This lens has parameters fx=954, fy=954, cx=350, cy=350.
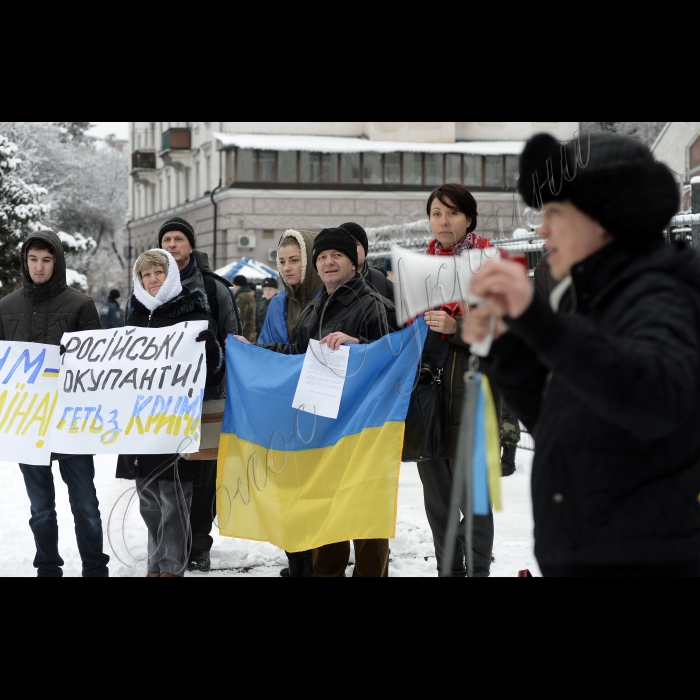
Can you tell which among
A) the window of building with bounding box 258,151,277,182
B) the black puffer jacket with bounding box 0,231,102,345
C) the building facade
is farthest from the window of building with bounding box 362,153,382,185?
the black puffer jacket with bounding box 0,231,102,345

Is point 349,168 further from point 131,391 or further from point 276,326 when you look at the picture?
point 131,391

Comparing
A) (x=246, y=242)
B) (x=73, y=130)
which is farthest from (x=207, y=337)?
(x=73, y=130)

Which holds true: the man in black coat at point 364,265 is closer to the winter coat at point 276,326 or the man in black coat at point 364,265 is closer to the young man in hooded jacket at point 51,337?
the winter coat at point 276,326

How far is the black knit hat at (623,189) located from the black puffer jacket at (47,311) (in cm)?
374

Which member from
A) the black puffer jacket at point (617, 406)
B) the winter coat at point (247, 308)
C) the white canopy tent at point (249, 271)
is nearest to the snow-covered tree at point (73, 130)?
the white canopy tent at point (249, 271)

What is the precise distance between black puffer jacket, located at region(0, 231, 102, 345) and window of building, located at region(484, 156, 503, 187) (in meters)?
26.0

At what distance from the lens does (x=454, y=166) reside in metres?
30.8

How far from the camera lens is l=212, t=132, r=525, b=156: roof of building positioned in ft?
100

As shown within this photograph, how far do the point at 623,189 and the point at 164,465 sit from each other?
3553 millimetres

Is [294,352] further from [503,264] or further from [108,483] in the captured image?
[503,264]

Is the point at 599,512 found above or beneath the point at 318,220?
beneath
